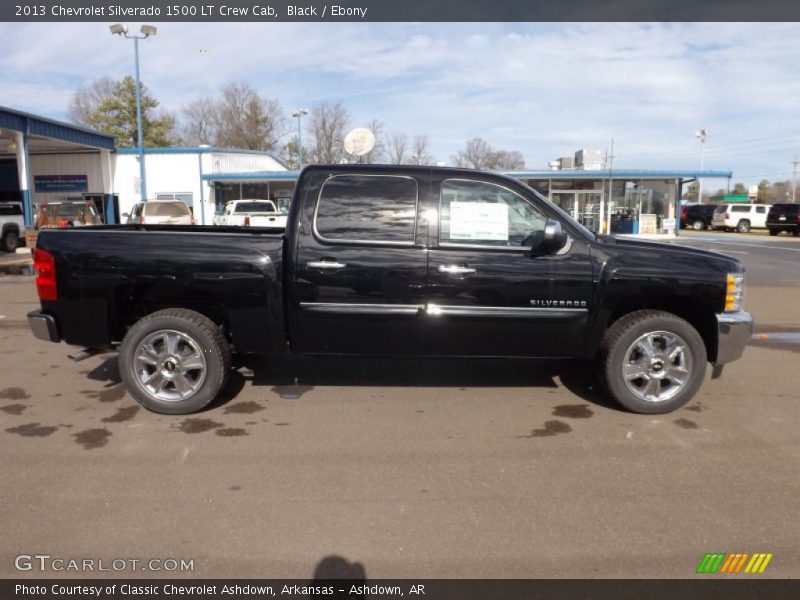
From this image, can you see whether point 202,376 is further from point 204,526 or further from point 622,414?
point 622,414

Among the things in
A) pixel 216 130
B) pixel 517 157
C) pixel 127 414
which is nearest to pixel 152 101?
pixel 216 130

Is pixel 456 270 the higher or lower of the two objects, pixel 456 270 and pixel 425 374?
the higher

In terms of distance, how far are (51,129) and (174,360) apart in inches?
988

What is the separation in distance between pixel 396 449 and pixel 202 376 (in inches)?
67.4

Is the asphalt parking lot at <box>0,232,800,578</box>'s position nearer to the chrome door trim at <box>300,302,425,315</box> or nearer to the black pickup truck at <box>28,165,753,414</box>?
the black pickup truck at <box>28,165,753,414</box>

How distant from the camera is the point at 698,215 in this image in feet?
139

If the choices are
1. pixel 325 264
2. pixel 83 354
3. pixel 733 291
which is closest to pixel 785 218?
pixel 733 291

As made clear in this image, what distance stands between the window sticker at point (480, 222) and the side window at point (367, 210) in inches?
13.0

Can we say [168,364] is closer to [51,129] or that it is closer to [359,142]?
[359,142]

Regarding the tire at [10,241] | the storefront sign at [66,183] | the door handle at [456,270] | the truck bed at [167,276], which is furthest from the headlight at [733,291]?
the storefront sign at [66,183]

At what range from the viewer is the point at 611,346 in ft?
16.1

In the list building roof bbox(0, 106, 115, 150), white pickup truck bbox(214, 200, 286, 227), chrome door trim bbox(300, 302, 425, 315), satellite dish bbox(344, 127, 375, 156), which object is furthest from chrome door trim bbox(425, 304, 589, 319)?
building roof bbox(0, 106, 115, 150)

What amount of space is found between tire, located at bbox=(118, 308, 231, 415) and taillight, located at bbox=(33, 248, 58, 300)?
68cm

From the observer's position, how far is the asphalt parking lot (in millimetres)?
3086
